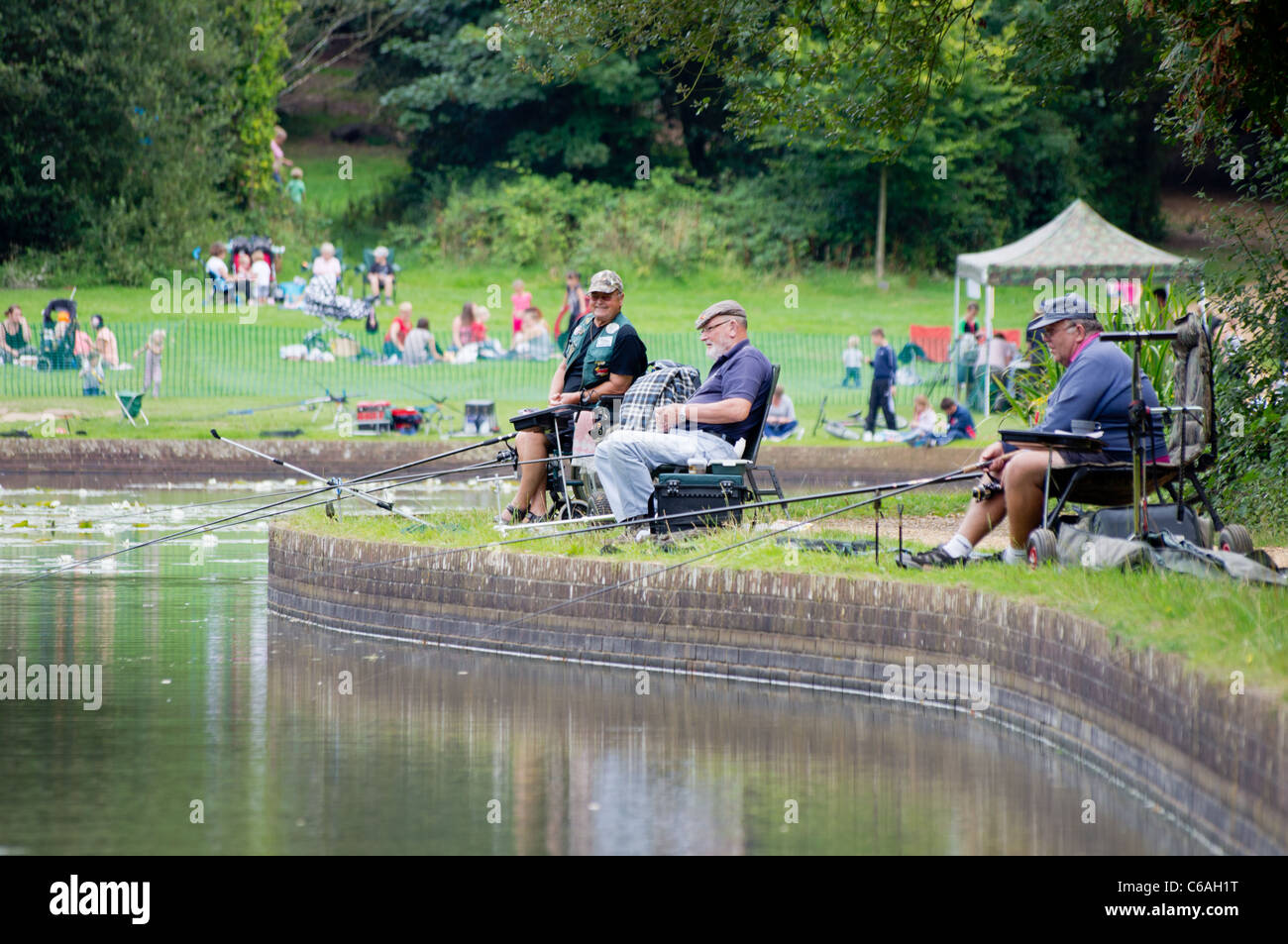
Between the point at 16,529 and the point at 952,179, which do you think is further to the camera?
the point at 952,179

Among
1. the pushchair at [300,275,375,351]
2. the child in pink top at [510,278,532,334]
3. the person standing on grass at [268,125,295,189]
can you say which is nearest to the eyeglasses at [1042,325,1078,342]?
the pushchair at [300,275,375,351]

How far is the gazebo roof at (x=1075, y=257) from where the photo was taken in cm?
2777

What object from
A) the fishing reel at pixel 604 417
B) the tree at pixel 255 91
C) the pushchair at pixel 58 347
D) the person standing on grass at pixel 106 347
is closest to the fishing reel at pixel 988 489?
the fishing reel at pixel 604 417

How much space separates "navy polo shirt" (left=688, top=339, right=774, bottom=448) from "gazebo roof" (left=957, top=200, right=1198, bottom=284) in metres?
17.7

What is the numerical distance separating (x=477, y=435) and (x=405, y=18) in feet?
96.7

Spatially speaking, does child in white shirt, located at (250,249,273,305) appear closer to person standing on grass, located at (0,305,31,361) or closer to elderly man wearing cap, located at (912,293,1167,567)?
person standing on grass, located at (0,305,31,361)

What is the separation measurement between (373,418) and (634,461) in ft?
54.5

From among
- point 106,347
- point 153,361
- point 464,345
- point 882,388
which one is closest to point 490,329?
point 464,345

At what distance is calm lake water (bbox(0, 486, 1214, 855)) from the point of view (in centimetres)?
629

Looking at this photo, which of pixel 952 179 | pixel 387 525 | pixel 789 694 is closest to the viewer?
pixel 789 694

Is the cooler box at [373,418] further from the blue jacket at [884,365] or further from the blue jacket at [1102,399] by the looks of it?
the blue jacket at [1102,399]
